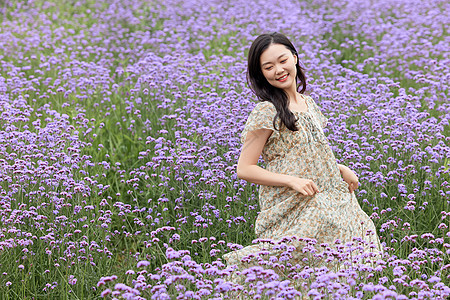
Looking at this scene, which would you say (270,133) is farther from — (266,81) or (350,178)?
(350,178)

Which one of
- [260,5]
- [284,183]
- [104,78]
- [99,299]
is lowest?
[99,299]

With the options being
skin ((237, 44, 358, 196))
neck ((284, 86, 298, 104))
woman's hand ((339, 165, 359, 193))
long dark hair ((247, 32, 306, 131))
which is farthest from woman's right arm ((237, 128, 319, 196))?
woman's hand ((339, 165, 359, 193))

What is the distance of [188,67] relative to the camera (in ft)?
22.9

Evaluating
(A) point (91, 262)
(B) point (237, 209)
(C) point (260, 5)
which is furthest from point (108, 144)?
(C) point (260, 5)

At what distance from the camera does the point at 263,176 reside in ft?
11.9

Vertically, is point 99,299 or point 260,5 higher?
Result: point 260,5

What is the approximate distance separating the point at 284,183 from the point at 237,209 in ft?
3.85

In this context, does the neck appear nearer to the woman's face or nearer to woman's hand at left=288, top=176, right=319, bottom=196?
the woman's face

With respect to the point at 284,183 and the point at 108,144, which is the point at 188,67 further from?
the point at 284,183

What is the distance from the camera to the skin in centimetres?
358

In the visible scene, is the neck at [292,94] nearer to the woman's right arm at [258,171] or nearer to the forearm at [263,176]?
the woman's right arm at [258,171]

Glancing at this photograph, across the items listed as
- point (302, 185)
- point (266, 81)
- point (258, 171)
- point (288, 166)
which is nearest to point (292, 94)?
point (266, 81)

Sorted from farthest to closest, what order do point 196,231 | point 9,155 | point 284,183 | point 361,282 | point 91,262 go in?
point 9,155 < point 196,231 < point 91,262 < point 284,183 < point 361,282

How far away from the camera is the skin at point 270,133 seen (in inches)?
141
